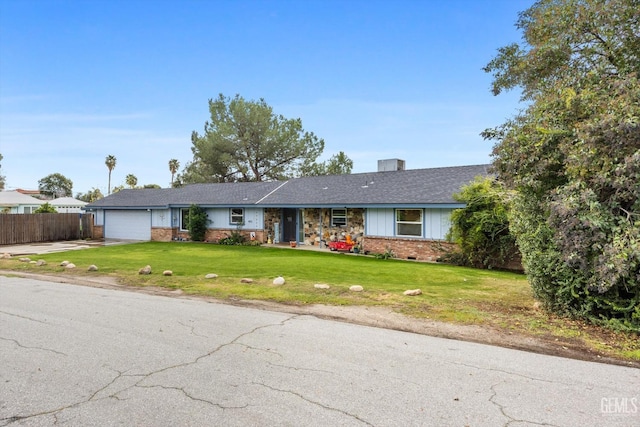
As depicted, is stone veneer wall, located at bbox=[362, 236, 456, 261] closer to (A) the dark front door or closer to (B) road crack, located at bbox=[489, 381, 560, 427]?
(A) the dark front door

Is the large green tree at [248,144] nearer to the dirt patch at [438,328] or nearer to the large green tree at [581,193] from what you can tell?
the dirt patch at [438,328]

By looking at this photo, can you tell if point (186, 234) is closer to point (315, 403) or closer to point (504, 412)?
point (315, 403)

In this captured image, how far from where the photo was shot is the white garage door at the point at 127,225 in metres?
25.3

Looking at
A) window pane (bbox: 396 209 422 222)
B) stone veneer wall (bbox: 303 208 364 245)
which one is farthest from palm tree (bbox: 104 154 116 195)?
window pane (bbox: 396 209 422 222)

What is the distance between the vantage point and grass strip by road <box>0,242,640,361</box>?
5.65 meters

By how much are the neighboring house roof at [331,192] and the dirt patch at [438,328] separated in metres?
9.65

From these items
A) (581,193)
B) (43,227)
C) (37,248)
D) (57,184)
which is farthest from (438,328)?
(57,184)

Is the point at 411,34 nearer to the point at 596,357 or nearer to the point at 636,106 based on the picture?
the point at 636,106

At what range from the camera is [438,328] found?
18.7 feet

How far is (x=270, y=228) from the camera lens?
71.4 feet

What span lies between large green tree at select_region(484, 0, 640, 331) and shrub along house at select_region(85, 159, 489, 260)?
332 inches

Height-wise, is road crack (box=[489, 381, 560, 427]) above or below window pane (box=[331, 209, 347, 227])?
below

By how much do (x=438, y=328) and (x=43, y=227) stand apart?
26.2m

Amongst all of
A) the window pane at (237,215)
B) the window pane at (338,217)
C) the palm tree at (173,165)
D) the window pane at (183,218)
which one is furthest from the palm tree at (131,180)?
the window pane at (338,217)
